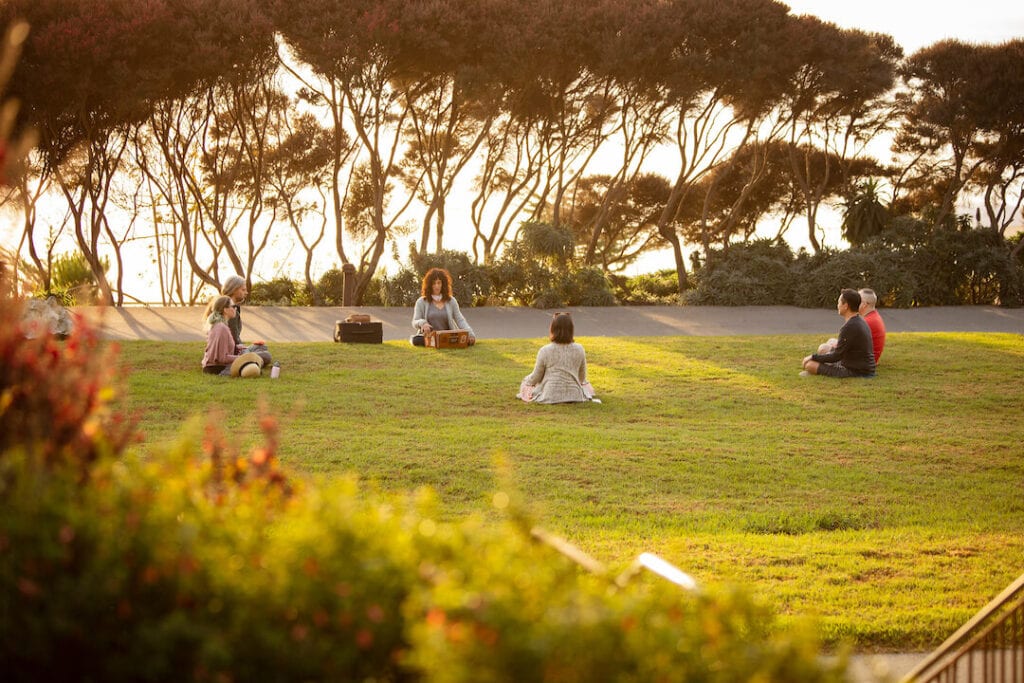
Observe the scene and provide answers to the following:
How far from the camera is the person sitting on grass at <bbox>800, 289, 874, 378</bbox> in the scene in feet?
45.5

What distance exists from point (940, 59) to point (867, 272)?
9884 millimetres

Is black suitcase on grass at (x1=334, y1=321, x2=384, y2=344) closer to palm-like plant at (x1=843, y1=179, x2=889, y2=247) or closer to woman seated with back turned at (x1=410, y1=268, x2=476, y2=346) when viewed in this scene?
woman seated with back turned at (x1=410, y1=268, x2=476, y2=346)

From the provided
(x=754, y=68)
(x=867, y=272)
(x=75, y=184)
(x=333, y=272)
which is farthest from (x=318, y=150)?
(x=867, y=272)

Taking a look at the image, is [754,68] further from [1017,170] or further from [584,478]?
[584,478]

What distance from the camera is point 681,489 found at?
8.66 m

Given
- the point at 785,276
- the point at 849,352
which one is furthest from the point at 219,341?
the point at 785,276

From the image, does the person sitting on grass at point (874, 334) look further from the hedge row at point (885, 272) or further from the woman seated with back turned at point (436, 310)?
the hedge row at point (885, 272)

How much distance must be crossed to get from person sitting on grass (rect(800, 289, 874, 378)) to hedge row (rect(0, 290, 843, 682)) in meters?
12.1

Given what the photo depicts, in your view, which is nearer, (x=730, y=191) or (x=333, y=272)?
(x=333, y=272)

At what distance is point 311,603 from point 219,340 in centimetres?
1192

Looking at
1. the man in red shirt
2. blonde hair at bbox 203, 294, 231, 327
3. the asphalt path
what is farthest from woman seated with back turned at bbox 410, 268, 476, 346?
the man in red shirt

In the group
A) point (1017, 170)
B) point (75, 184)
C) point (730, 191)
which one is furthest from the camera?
point (730, 191)

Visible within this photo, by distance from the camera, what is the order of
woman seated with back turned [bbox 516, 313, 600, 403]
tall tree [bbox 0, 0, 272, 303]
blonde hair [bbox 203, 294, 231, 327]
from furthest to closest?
1. tall tree [bbox 0, 0, 272, 303]
2. blonde hair [bbox 203, 294, 231, 327]
3. woman seated with back turned [bbox 516, 313, 600, 403]

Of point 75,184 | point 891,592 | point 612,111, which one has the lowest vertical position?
point 891,592
